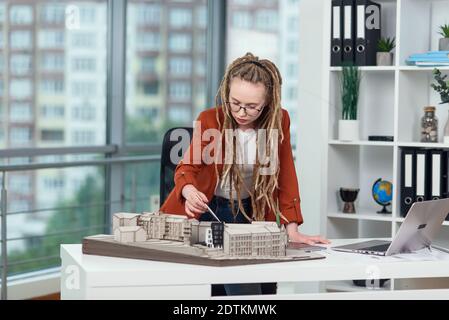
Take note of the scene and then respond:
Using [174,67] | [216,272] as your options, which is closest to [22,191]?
[174,67]

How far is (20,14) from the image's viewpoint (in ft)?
14.5

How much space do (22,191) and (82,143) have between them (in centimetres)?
51

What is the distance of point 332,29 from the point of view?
12.4 ft

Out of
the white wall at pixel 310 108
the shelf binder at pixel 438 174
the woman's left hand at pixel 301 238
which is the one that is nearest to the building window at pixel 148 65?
the white wall at pixel 310 108

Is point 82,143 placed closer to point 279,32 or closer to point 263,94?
point 279,32

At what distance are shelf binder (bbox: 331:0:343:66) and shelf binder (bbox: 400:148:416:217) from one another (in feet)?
1.72

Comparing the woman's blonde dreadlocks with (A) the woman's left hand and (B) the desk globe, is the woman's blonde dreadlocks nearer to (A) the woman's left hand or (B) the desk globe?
(A) the woman's left hand

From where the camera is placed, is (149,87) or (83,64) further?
(149,87)

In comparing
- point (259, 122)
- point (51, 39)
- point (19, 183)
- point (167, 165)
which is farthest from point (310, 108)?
point (19, 183)

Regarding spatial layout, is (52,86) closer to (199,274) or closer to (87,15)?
(87,15)

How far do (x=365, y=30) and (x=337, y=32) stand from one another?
5.0 inches

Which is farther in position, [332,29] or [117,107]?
[117,107]

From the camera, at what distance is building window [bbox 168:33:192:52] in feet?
17.6

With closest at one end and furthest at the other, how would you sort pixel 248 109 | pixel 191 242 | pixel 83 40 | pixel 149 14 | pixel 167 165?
pixel 191 242
pixel 248 109
pixel 167 165
pixel 83 40
pixel 149 14
